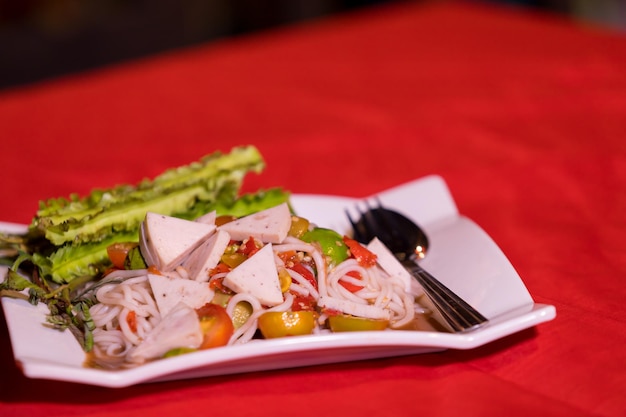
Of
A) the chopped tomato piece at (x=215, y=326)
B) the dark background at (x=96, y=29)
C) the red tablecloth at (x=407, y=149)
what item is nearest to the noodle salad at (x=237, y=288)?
the chopped tomato piece at (x=215, y=326)

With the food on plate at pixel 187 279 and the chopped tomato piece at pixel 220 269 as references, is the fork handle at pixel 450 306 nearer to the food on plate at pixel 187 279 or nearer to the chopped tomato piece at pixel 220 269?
the food on plate at pixel 187 279

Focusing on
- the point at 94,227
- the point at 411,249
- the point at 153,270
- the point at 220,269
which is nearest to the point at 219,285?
the point at 220,269

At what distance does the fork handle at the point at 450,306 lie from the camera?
5.61 ft

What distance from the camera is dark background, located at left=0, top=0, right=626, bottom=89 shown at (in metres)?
6.40

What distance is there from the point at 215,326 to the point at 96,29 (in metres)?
5.69

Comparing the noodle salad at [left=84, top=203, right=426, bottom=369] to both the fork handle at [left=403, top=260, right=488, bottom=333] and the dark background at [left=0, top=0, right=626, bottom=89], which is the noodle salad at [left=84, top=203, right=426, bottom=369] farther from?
the dark background at [left=0, top=0, right=626, bottom=89]

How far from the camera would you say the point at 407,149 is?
334 cm

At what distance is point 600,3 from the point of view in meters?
9.39

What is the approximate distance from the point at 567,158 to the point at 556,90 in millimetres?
836

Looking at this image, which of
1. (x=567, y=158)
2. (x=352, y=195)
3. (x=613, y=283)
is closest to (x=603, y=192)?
(x=567, y=158)

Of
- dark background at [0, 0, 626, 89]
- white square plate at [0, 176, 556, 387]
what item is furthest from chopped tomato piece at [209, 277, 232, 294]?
dark background at [0, 0, 626, 89]

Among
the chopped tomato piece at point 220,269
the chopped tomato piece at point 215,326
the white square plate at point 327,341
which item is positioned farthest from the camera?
the chopped tomato piece at point 220,269

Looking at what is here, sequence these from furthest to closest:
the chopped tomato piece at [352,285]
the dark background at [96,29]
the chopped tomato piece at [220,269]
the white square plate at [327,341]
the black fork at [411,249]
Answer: the dark background at [96,29]
the chopped tomato piece at [352,285]
the chopped tomato piece at [220,269]
the black fork at [411,249]
the white square plate at [327,341]

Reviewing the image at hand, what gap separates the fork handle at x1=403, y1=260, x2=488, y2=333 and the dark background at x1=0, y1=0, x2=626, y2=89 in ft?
13.1
